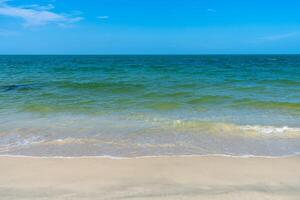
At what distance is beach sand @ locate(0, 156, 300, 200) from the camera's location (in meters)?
3.63

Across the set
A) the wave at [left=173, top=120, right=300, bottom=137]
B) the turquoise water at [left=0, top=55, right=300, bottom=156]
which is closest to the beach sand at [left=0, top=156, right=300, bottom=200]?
the turquoise water at [left=0, top=55, right=300, bottom=156]

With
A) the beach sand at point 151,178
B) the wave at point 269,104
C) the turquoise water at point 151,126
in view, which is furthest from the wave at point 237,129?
the wave at point 269,104

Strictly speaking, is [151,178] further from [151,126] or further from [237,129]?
[237,129]

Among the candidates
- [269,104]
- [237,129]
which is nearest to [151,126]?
[237,129]

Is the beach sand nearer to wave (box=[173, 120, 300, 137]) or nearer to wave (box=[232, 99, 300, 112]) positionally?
wave (box=[173, 120, 300, 137])

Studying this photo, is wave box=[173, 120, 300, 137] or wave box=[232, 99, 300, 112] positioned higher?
wave box=[232, 99, 300, 112]

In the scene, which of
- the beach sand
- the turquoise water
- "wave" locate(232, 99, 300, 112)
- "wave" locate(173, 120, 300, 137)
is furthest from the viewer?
"wave" locate(232, 99, 300, 112)

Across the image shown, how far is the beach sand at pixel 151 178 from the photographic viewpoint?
11.9 feet

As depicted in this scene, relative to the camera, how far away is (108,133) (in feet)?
22.9

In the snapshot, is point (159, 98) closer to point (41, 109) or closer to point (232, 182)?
point (41, 109)

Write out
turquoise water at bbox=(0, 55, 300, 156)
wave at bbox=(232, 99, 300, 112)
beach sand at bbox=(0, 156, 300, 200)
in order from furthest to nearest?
wave at bbox=(232, 99, 300, 112), turquoise water at bbox=(0, 55, 300, 156), beach sand at bbox=(0, 156, 300, 200)

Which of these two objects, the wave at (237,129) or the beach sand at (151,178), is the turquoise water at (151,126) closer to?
the wave at (237,129)

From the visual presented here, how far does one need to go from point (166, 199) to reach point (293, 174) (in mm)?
2165

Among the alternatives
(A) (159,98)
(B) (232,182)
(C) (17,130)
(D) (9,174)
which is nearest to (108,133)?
(C) (17,130)
